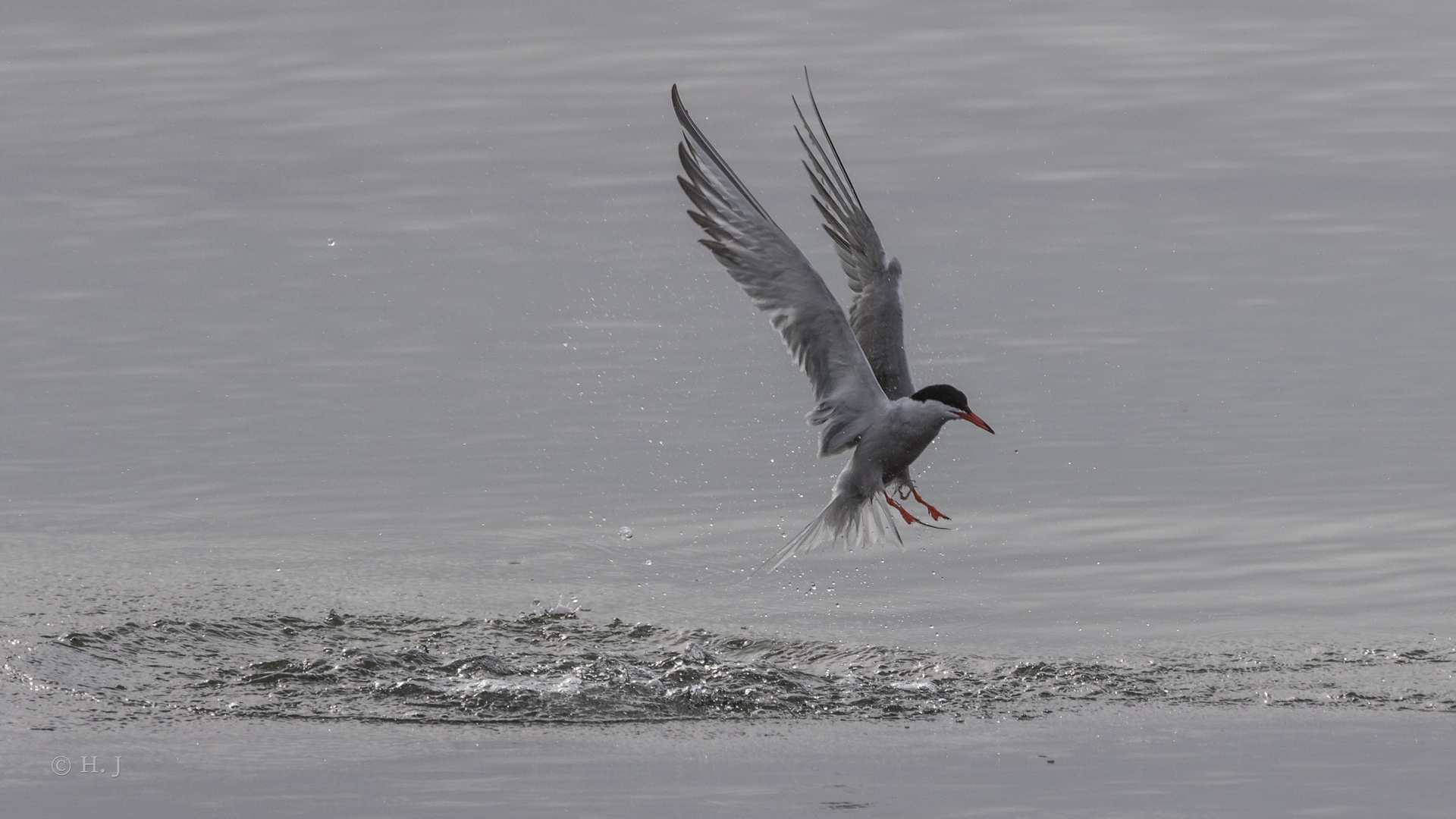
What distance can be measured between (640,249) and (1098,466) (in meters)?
4.21

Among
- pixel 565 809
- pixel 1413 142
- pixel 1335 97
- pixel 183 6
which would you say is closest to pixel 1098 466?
pixel 565 809

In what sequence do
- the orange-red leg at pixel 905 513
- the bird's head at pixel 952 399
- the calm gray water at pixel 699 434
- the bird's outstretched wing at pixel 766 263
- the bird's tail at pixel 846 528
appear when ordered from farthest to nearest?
the orange-red leg at pixel 905 513, the bird's tail at pixel 846 528, the bird's head at pixel 952 399, the bird's outstretched wing at pixel 766 263, the calm gray water at pixel 699 434

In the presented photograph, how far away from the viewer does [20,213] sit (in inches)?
594

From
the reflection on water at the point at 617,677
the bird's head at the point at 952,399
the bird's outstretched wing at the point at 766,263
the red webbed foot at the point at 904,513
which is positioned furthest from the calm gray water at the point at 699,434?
the bird's outstretched wing at the point at 766,263

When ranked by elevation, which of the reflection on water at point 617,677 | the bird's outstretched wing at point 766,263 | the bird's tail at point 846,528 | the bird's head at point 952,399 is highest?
the bird's outstretched wing at point 766,263

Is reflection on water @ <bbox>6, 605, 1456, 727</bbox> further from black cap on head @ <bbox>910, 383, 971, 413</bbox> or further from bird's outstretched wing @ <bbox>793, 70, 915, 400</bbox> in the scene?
bird's outstretched wing @ <bbox>793, 70, 915, 400</bbox>

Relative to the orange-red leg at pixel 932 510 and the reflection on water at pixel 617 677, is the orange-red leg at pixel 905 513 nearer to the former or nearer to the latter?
the orange-red leg at pixel 932 510

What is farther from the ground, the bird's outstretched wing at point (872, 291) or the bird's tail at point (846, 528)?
the bird's outstretched wing at point (872, 291)

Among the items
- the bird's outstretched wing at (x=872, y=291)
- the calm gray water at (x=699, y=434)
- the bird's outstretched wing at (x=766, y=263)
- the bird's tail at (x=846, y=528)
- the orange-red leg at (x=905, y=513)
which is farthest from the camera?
the bird's outstretched wing at (x=872, y=291)

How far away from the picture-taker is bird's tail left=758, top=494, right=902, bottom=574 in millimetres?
9836

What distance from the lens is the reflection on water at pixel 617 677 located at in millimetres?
7914

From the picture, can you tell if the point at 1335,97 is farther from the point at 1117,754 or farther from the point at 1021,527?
the point at 1117,754

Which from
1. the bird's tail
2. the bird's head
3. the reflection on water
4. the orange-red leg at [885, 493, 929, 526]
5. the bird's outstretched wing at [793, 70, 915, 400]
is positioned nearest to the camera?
the reflection on water

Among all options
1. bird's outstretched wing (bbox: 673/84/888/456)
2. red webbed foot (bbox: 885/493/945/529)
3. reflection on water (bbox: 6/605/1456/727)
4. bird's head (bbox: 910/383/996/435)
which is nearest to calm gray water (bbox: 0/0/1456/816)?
reflection on water (bbox: 6/605/1456/727)
